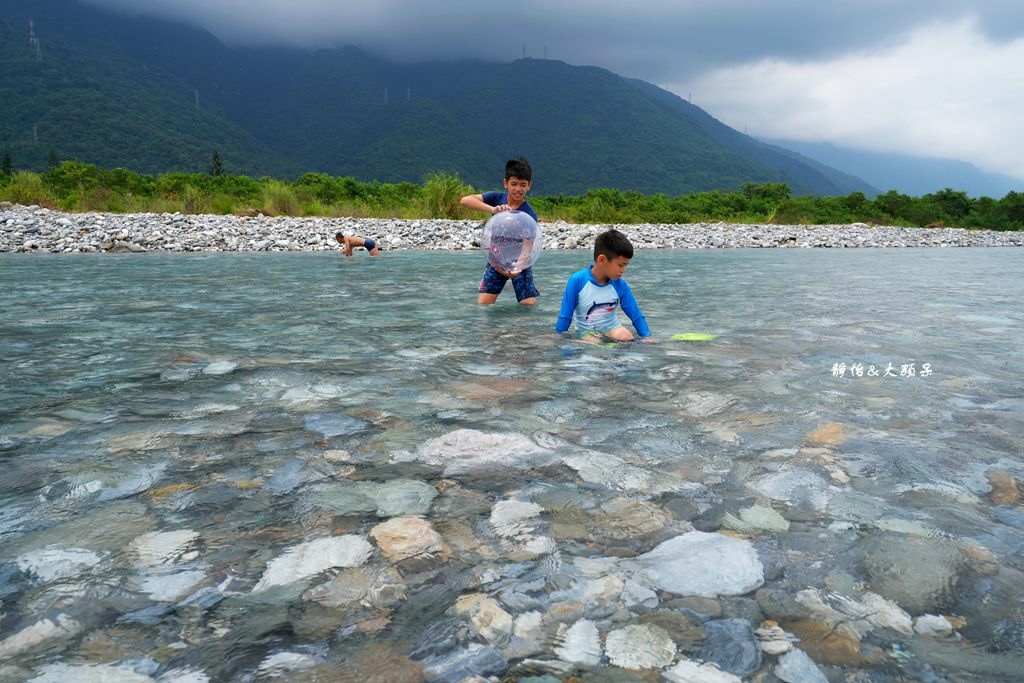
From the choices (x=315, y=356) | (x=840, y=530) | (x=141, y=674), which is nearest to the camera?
(x=141, y=674)

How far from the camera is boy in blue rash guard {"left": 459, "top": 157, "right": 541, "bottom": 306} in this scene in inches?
279

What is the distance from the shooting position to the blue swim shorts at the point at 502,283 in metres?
7.85

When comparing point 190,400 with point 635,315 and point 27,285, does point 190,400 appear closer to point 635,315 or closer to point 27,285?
point 635,315

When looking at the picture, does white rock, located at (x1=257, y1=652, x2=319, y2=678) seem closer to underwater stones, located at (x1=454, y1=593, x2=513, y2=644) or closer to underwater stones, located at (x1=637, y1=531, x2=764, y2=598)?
underwater stones, located at (x1=454, y1=593, x2=513, y2=644)

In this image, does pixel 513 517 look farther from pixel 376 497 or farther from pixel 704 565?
pixel 704 565

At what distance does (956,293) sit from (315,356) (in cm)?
970

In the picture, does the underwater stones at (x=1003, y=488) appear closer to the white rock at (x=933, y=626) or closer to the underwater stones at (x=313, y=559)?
the white rock at (x=933, y=626)

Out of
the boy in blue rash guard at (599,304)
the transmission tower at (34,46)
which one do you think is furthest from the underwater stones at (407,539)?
the transmission tower at (34,46)

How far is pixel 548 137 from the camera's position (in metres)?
178

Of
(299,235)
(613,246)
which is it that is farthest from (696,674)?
(299,235)

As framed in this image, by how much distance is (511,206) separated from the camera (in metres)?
7.40

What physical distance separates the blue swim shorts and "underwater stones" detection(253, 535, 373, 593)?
5.97 m

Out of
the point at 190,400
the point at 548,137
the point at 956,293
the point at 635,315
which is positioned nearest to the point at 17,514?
the point at 190,400

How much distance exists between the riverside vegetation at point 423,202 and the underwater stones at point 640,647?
24.0 metres
